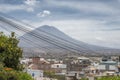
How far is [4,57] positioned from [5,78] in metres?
6.14

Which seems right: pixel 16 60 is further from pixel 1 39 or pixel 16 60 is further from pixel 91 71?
pixel 91 71

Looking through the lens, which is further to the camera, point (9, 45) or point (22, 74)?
point (9, 45)

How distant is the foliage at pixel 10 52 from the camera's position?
3241 cm

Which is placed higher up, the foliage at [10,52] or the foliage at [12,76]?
the foliage at [10,52]

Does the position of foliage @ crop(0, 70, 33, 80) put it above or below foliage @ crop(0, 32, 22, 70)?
below

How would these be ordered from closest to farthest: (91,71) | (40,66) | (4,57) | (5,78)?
1. (5,78)
2. (4,57)
3. (91,71)
4. (40,66)

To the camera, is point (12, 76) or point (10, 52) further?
point (10, 52)

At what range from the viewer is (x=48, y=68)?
97500mm

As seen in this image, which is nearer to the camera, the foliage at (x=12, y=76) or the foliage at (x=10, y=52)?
the foliage at (x=12, y=76)

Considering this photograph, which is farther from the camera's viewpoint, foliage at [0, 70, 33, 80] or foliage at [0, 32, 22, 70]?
foliage at [0, 32, 22, 70]

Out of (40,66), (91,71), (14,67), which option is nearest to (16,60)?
(14,67)

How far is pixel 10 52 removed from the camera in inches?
1280

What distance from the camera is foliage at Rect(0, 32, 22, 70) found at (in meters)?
32.4

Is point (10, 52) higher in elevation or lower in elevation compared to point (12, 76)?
higher
